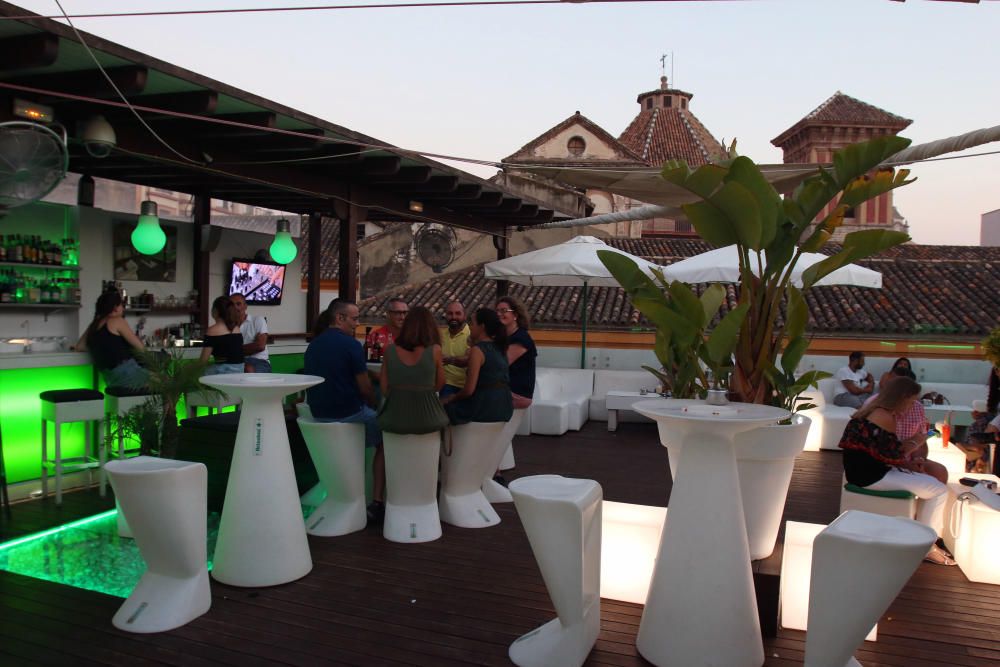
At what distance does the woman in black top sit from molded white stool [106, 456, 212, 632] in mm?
2839

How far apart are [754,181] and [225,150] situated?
15.6 ft

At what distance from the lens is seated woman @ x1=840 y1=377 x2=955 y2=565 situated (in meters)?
4.39

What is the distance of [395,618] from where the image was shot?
11.6 ft

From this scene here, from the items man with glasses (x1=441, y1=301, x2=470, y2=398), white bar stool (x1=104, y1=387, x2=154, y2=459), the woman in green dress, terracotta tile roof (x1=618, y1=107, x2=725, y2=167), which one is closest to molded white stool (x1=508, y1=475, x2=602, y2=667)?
the woman in green dress

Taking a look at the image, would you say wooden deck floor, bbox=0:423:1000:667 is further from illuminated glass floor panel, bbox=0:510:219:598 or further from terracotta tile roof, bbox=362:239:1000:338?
terracotta tile roof, bbox=362:239:1000:338

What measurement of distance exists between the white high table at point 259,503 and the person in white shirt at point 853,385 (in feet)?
24.6

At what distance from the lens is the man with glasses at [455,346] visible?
5777 millimetres

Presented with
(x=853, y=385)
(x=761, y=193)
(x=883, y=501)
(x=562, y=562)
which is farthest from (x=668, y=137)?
(x=562, y=562)

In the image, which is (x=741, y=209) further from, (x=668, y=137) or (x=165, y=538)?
(x=668, y=137)

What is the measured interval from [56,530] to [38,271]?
4054mm

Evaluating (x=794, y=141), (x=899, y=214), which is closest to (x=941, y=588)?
(x=794, y=141)

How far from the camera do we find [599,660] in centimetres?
316

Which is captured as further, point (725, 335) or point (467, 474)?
point (467, 474)

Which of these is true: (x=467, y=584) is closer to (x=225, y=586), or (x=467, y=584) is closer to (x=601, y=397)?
(x=225, y=586)
